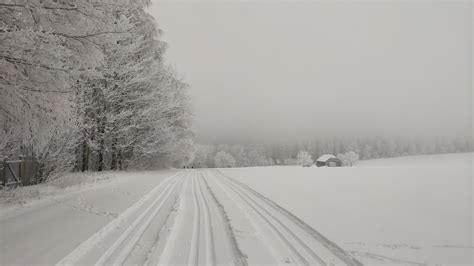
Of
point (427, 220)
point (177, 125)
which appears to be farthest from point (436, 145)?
point (427, 220)

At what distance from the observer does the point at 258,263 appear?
3.21 meters

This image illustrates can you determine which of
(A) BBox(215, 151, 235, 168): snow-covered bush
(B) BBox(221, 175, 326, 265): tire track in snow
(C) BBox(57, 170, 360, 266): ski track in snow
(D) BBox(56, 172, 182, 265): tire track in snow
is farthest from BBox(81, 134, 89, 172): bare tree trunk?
(A) BBox(215, 151, 235, 168): snow-covered bush

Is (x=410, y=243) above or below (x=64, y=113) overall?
below

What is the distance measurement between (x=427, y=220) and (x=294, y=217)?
241 centimetres

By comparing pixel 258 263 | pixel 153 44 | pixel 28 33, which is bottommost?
pixel 258 263

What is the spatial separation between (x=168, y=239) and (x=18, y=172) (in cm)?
901

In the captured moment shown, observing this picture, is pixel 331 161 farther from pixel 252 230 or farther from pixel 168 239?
pixel 168 239

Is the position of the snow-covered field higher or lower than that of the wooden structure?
lower

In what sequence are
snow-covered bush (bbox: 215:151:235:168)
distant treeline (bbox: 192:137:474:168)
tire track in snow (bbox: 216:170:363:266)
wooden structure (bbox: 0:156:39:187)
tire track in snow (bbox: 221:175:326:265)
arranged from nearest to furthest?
tire track in snow (bbox: 216:170:363:266), tire track in snow (bbox: 221:175:326:265), wooden structure (bbox: 0:156:39:187), snow-covered bush (bbox: 215:151:235:168), distant treeline (bbox: 192:137:474:168)

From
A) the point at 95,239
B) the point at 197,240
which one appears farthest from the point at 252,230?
the point at 95,239

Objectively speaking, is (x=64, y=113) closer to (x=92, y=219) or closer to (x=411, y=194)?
(x=92, y=219)

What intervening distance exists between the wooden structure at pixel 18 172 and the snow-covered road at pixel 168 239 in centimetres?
472

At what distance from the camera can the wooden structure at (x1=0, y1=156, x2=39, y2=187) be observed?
872cm

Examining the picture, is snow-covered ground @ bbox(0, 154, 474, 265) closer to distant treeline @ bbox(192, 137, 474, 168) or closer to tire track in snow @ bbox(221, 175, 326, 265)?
tire track in snow @ bbox(221, 175, 326, 265)
